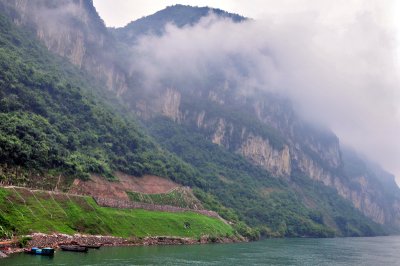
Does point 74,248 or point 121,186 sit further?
point 121,186

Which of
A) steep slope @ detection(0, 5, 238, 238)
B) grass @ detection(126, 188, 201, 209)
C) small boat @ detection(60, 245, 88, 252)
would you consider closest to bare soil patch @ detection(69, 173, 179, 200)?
steep slope @ detection(0, 5, 238, 238)

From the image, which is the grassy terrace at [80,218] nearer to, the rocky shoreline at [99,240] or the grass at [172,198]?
the rocky shoreline at [99,240]

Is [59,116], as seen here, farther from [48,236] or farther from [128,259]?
[128,259]

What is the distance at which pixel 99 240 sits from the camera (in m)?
89.8

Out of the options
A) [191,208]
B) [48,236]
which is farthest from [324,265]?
[191,208]

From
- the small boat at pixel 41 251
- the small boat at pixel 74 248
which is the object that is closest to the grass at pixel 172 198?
the small boat at pixel 74 248

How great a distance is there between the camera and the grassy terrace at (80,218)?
78.6 metres

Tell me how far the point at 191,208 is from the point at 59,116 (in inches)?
2170

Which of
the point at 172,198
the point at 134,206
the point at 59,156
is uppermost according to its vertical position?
the point at 59,156

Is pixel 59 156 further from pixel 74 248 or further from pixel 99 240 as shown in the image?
pixel 74 248

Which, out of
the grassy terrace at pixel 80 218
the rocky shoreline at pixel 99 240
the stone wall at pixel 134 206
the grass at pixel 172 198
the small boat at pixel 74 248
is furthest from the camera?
the grass at pixel 172 198

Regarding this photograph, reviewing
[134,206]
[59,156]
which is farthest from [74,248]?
[59,156]

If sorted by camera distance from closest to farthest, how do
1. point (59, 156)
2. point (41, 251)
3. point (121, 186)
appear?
point (41, 251) < point (59, 156) < point (121, 186)

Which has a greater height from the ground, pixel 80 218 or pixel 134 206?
pixel 134 206
